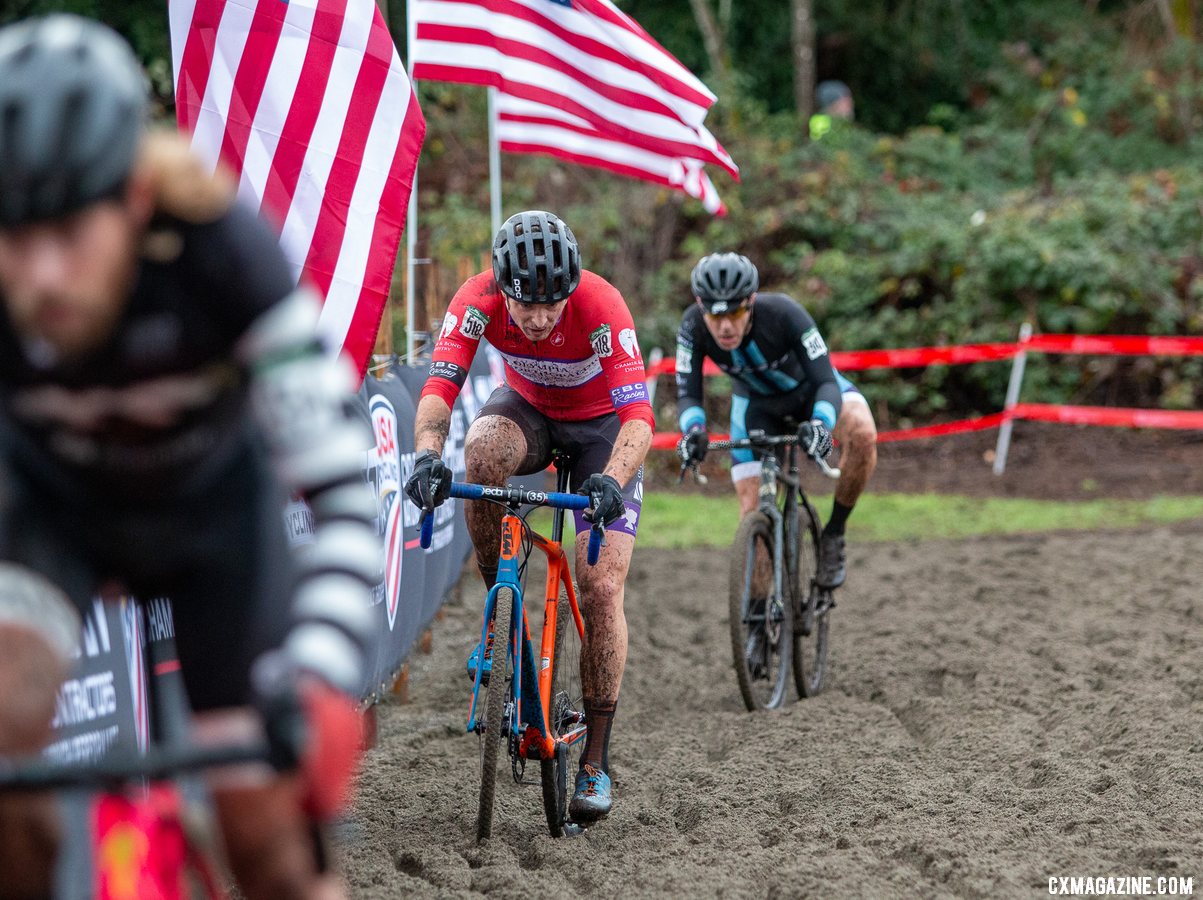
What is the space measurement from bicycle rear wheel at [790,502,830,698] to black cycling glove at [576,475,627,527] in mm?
2699

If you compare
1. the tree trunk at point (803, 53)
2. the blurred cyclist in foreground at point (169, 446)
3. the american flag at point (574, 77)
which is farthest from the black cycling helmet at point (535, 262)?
the tree trunk at point (803, 53)

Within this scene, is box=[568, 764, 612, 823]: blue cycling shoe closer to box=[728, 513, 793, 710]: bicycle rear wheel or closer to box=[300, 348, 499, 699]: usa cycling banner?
box=[300, 348, 499, 699]: usa cycling banner

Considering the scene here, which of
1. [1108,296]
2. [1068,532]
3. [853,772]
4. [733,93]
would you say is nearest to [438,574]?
[853,772]

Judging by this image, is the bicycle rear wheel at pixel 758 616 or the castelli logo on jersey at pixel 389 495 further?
the bicycle rear wheel at pixel 758 616

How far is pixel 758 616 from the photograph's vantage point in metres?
7.26

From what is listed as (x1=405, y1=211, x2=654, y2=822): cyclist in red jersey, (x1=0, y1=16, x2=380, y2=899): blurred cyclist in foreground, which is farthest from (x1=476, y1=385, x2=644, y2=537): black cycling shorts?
(x1=0, y1=16, x2=380, y2=899): blurred cyclist in foreground

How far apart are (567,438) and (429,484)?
1086 millimetres

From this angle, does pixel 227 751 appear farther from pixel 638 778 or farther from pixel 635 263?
pixel 635 263

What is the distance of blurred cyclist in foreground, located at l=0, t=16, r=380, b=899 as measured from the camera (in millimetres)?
2180

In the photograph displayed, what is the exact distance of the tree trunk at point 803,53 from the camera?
74.8ft

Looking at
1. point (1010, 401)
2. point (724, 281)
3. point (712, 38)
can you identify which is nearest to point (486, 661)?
point (724, 281)

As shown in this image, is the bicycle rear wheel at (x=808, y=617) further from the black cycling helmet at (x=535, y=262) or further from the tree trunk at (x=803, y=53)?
the tree trunk at (x=803, y=53)

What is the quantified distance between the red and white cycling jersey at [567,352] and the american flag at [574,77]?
4.07m

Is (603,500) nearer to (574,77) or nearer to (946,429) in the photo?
(574,77)
